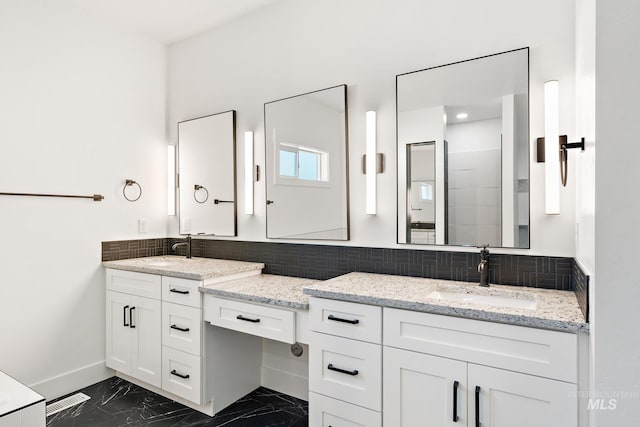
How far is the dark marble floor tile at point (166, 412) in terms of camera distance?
7.43 ft

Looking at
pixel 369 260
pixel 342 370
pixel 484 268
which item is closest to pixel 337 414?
pixel 342 370

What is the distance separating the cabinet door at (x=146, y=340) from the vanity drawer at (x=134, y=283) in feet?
0.16

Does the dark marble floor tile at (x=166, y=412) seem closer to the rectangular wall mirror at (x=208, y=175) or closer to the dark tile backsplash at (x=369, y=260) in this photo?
the dark tile backsplash at (x=369, y=260)

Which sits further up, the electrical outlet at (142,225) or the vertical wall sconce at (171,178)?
the vertical wall sconce at (171,178)

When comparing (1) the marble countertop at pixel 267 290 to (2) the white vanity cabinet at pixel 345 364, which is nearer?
Answer: (2) the white vanity cabinet at pixel 345 364

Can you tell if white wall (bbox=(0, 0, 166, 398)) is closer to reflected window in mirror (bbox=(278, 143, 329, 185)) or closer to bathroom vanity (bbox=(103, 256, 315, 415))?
bathroom vanity (bbox=(103, 256, 315, 415))

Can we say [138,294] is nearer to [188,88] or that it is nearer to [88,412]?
[88,412]

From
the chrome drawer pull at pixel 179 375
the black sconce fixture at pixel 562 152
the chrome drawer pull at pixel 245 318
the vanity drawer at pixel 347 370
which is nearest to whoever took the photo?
the black sconce fixture at pixel 562 152

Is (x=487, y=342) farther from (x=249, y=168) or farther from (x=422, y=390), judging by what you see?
(x=249, y=168)

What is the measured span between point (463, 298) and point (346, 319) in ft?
2.07

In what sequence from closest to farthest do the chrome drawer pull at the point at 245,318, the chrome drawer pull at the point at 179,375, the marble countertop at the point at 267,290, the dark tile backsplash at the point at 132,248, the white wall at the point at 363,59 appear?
1. the white wall at the point at 363,59
2. the marble countertop at the point at 267,290
3. the chrome drawer pull at the point at 245,318
4. the chrome drawer pull at the point at 179,375
5. the dark tile backsplash at the point at 132,248

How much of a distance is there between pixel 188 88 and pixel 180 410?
2.53m

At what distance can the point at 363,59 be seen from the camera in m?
2.36

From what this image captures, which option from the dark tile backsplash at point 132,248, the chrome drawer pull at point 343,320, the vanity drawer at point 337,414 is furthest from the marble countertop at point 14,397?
the chrome drawer pull at point 343,320
